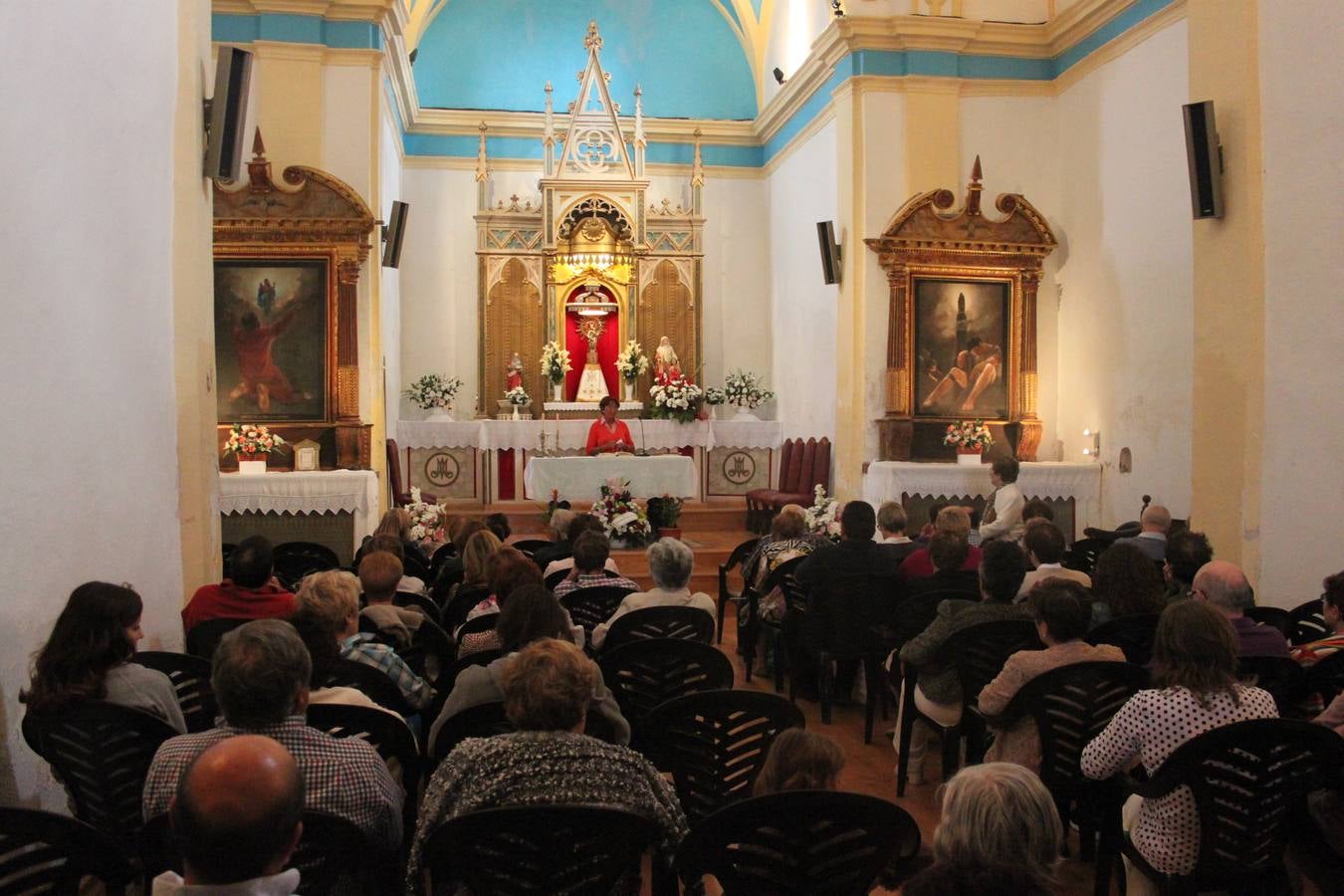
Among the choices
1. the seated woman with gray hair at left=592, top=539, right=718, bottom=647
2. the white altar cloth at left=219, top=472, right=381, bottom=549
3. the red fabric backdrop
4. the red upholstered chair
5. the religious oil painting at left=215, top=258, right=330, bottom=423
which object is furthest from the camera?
the red fabric backdrop

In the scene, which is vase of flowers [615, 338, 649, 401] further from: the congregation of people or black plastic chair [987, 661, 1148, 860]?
black plastic chair [987, 661, 1148, 860]

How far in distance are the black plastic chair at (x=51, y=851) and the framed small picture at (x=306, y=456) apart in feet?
30.0

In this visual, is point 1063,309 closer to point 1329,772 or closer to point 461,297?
point 461,297

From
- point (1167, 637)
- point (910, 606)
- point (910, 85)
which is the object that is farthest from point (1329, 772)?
point (910, 85)

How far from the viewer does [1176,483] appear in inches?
409

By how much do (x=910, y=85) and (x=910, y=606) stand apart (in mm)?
8640

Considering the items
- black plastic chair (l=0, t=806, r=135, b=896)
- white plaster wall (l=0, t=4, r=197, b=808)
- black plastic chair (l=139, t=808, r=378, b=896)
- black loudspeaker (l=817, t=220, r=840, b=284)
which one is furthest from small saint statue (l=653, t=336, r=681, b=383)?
black plastic chair (l=0, t=806, r=135, b=896)

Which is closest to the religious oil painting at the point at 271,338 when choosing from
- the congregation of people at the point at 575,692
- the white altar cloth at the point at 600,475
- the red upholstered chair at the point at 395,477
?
the red upholstered chair at the point at 395,477

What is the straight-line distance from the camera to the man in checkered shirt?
2717mm

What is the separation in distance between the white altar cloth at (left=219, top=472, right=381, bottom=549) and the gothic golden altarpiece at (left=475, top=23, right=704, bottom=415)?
17.7 ft

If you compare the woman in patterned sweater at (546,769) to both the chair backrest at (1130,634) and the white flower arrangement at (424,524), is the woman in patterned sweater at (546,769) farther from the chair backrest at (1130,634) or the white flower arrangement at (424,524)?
the white flower arrangement at (424,524)

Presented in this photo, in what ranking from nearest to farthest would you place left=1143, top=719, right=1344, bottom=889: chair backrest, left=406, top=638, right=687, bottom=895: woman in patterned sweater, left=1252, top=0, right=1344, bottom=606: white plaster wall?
left=406, top=638, right=687, bottom=895: woman in patterned sweater
left=1143, top=719, right=1344, bottom=889: chair backrest
left=1252, top=0, right=1344, bottom=606: white plaster wall

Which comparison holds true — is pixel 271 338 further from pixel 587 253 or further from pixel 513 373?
pixel 587 253

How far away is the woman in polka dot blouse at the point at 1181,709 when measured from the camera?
10.6 ft
